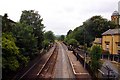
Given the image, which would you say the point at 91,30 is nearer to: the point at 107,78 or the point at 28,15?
the point at 28,15

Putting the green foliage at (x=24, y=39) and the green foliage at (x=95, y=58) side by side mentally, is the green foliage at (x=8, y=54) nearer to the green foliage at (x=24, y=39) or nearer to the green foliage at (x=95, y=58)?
the green foliage at (x=24, y=39)

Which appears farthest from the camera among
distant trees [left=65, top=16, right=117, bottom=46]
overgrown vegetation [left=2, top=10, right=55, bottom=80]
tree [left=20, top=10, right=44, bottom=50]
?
distant trees [left=65, top=16, right=117, bottom=46]

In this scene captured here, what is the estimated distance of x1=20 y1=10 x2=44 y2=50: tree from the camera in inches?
2398

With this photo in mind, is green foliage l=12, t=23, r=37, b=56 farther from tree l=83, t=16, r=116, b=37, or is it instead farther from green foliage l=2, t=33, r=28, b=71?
tree l=83, t=16, r=116, b=37

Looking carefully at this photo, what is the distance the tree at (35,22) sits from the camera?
60.9 metres

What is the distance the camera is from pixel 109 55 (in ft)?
171

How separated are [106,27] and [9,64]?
67627 millimetres

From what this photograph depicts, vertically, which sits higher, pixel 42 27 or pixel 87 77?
pixel 42 27

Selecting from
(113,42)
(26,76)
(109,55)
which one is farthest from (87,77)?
(113,42)

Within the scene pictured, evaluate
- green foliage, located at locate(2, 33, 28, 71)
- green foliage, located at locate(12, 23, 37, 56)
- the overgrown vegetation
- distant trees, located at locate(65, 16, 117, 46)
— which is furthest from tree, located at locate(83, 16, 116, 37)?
green foliage, located at locate(2, 33, 28, 71)

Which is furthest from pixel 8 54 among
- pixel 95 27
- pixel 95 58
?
pixel 95 27

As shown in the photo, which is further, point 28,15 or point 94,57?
point 28,15

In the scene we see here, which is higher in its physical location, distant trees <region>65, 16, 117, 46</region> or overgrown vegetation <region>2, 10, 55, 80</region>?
distant trees <region>65, 16, 117, 46</region>

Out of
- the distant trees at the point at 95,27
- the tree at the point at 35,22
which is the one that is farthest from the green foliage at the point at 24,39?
the distant trees at the point at 95,27
